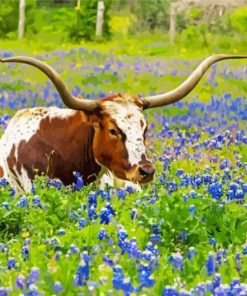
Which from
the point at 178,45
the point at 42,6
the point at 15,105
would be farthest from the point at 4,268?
the point at 42,6

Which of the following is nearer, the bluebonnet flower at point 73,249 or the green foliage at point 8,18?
the bluebonnet flower at point 73,249

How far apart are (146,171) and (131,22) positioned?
37.5m

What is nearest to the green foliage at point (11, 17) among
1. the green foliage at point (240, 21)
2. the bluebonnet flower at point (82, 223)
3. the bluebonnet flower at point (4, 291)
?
the green foliage at point (240, 21)

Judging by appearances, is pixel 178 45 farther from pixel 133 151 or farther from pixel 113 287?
pixel 113 287

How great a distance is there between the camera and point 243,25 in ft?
115

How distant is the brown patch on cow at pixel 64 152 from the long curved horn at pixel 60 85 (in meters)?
0.17

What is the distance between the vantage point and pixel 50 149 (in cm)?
816

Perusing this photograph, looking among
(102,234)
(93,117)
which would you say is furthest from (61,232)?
(93,117)

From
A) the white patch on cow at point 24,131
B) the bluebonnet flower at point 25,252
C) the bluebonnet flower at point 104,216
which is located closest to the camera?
the bluebonnet flower at point 25,252

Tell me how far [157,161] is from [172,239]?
3.61 metres

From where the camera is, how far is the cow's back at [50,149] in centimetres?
812

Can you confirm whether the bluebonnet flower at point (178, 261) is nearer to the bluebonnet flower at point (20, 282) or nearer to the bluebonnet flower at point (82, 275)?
the bluebonnet flower at point (82, 275)

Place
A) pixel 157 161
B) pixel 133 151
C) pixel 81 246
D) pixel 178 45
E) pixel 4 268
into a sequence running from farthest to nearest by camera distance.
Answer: pixel 178 45
pixel 157 161
pixel 133 151
pixel 81 246
pixel 4 268

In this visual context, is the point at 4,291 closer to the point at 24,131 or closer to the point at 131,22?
the point at 24,131
